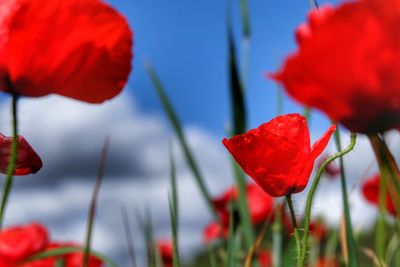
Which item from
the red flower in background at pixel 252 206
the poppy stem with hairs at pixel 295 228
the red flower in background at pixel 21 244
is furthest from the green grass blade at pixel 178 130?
the red flower in background at pixel 252 206

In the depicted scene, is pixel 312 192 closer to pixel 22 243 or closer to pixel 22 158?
pixel 22 158

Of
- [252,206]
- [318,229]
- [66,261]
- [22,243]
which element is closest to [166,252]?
[252,206]

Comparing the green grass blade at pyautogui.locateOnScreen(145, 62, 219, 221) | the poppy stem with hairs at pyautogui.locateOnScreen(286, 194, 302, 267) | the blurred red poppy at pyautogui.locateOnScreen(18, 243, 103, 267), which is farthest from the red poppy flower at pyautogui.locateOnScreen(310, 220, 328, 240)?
the poppy stem with hairs at pyautogui.locateOnScreen(286, 194, 302, 267)

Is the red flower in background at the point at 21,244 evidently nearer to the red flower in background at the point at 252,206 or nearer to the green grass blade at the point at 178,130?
the green grass blade at the point at 178,130

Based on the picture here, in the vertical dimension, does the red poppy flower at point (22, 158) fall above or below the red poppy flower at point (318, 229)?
above

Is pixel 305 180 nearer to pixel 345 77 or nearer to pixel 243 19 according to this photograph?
pixel 345 77

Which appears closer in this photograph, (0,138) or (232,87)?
(0,138)

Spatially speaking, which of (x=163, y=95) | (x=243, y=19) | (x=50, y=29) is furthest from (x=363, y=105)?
(x=243, y=19)
